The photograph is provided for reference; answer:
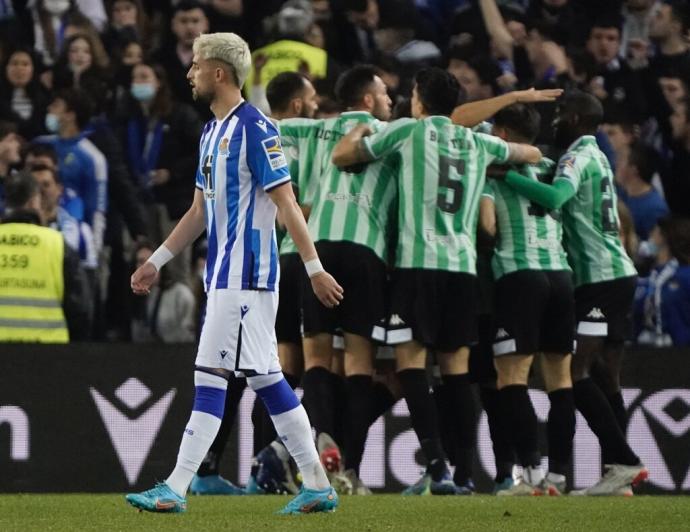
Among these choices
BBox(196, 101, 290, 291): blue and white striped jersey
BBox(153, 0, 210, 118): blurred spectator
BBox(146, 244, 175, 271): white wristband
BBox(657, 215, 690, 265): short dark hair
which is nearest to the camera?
BBox(196, 101, 290, 291): blue and white striped jersey

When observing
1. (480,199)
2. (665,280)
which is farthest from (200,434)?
(665,280)

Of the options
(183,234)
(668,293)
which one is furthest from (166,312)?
(183,234)

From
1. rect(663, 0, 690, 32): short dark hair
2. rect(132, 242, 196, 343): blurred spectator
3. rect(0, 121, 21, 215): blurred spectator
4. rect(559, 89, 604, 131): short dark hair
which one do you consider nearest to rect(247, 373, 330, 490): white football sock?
rect(559, 89, 604, 131): short dark hair

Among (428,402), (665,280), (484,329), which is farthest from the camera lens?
(665,280)

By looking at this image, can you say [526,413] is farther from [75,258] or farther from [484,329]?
[75,258]

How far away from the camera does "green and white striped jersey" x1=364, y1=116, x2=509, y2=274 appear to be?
31.9 feet

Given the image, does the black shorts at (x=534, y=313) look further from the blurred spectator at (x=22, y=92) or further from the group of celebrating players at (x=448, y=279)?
the blurred spectator at (x=22, y=92)

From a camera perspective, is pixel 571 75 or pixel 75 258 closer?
pixel 75 258

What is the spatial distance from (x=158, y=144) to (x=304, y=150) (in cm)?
370

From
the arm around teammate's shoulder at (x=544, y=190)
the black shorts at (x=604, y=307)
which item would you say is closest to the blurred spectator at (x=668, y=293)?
the black shorts at (x=604, y=307)

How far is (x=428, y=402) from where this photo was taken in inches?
378

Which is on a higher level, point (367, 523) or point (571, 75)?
point (571, 75)

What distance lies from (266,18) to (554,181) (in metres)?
5.37

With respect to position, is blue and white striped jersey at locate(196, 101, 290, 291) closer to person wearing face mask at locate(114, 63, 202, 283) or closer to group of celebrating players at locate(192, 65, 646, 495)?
group of celebrating players at locate(192, 65, 646, 495)
